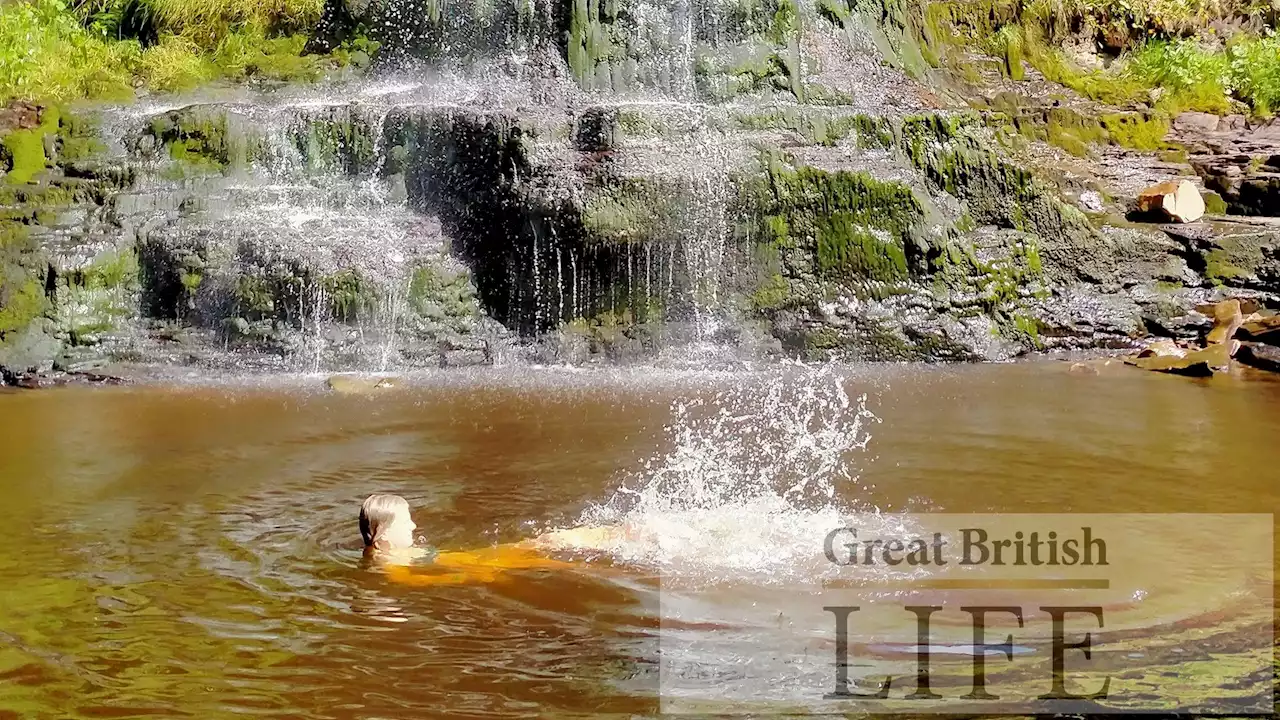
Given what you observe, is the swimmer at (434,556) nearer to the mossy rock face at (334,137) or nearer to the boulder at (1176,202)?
the mossy rock face at (334,137)

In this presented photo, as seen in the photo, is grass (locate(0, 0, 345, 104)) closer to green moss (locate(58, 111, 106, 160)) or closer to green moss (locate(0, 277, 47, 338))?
green moss (locate(58, 111, 106, 160))

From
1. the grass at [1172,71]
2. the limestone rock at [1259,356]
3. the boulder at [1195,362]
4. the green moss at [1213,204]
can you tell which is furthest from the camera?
the grass at [1172,71]

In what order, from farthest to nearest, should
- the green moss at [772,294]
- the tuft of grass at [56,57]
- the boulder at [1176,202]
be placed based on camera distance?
the tuft of grass at [56,57] < the boulder at [1176,202] < the green moss at [772,294]

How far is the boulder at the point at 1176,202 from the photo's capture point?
10688mm

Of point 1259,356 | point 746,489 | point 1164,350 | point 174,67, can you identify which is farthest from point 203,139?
point 1259,356

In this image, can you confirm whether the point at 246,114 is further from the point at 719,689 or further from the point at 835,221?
the point at 719,689

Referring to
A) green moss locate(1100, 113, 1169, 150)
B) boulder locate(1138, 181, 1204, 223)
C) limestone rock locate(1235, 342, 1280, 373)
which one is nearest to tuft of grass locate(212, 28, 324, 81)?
green moss locate(1100, 113, 1169, 150)

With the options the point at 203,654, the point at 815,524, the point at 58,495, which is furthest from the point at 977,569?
the point at 58,495

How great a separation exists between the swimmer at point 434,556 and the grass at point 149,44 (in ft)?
30.0

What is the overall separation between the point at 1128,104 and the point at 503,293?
24.7ft

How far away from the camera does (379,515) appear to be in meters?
4.29

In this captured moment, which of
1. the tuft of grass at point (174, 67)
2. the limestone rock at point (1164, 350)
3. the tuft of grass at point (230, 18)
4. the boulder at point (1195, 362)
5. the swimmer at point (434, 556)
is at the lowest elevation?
the swimmer at point (434, 556)

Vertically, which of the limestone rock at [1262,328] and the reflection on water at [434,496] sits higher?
the limestone rock at [1262,328]

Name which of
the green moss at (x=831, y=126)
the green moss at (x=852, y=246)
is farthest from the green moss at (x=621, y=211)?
the green moss at (x=852, y=246)
